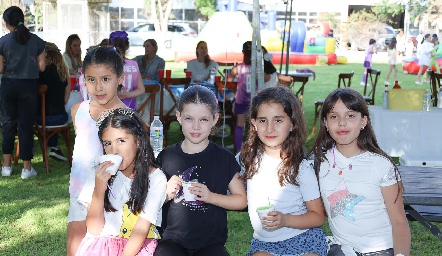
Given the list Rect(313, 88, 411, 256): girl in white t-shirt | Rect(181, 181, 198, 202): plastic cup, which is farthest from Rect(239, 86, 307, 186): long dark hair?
Rect(181, 181, 198, 202): plastic cup

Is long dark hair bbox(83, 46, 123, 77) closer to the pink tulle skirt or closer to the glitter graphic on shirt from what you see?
the pink tulle skirt

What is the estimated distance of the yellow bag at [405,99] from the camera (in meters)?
6.40

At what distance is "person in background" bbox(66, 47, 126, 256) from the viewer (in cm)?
300

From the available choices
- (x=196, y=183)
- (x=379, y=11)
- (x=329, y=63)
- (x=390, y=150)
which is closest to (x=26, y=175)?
(x=390, y=150)

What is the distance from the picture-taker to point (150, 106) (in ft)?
24.1

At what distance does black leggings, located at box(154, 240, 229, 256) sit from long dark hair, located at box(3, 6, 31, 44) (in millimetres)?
4105

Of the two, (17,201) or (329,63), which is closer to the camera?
(17,201)

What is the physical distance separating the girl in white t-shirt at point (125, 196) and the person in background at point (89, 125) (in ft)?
0.64

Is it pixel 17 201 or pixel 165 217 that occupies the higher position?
pixel 165 217

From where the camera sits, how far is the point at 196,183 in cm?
273

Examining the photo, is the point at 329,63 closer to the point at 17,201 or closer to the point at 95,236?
the point at 17,201

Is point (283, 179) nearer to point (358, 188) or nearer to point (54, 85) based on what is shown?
point (358, 188)

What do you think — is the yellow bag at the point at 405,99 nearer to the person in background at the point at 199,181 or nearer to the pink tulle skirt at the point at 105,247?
the person in background at the point at 199,181

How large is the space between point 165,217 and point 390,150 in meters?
4.28
